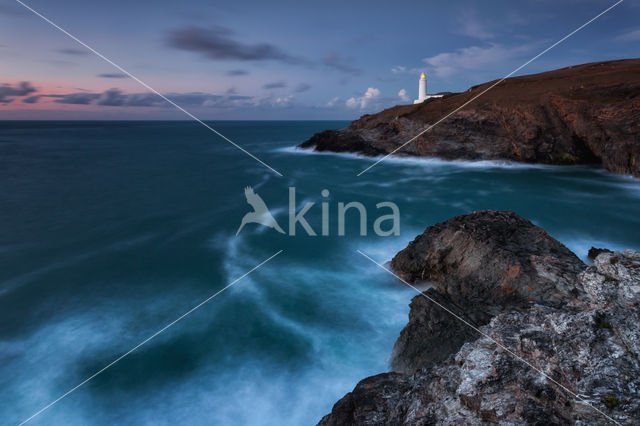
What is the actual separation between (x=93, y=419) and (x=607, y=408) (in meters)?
6.81

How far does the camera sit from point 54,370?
662 cm

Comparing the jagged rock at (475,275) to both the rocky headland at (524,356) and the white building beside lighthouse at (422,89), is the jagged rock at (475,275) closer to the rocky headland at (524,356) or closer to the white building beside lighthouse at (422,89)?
the rocky headland at (524,356)

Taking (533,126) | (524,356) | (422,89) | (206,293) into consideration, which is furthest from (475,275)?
(422,89)

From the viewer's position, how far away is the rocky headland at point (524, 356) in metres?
3.01

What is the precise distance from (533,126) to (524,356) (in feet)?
92.0

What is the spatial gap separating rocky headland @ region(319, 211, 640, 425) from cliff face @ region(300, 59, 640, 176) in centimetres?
2203

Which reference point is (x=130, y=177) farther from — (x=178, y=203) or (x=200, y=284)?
(x=200, y=284)

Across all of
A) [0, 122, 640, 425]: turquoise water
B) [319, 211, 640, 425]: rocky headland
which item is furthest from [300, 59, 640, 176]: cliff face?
[319, 211, 640, 425]: rocky headland

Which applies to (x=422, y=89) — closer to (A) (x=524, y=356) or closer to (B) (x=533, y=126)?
(B) (x=533, y=126)

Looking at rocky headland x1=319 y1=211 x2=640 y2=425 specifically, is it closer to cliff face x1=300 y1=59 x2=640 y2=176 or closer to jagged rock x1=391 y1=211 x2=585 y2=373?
jagged rock x1=391 y1=211 x2=585 y2=373

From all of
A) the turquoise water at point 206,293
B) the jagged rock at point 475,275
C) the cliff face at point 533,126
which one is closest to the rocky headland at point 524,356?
the jagged rock at point 475,275

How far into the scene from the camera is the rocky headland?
3008mm

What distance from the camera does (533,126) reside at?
26.3 meters

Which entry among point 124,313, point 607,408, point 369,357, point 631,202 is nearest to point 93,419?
point 124,313
